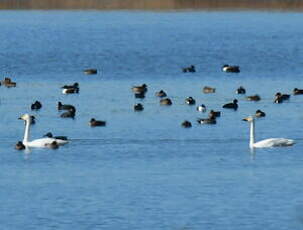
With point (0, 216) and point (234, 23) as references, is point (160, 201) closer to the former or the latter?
point (0, 216)

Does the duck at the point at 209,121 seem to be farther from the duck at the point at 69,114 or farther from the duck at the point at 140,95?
the duck at the point at 140,95

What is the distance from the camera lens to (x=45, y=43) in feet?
271

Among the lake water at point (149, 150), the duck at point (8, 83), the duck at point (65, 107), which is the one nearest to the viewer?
the lake water at point (149, 150)

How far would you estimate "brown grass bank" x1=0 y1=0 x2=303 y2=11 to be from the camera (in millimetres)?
116000

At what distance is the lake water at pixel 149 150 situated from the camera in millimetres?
27297

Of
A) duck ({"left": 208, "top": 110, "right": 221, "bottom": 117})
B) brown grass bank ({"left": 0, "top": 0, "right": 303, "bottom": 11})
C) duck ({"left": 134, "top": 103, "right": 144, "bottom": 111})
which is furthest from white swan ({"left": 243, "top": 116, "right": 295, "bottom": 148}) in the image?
brown grass bank ({"left": 0, "top": 0, "right": 303, "bottom": 11})

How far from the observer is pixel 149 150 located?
1384 inches

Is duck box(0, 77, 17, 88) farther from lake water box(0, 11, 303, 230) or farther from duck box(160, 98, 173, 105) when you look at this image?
duck box(160, 98, 173, 105)

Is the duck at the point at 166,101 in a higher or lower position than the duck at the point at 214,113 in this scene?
lower

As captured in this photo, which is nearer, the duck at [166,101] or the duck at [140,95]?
the duck at [166,101]

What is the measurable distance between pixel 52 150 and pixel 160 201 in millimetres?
7600

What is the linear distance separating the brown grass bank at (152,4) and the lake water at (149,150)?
42.7 m

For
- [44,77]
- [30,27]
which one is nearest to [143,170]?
[44,77]

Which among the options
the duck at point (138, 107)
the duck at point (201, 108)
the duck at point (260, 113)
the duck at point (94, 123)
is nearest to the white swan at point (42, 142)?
the duck at point (94, 123)
